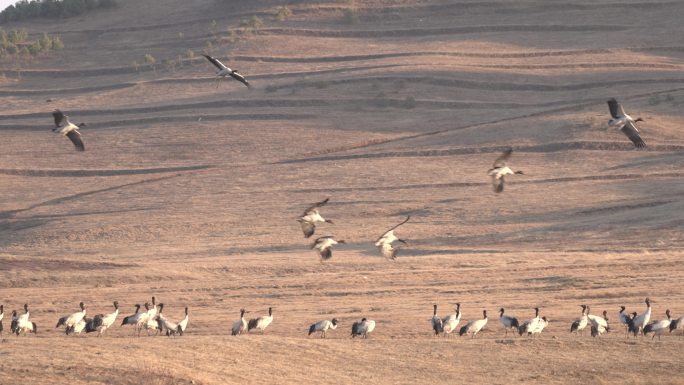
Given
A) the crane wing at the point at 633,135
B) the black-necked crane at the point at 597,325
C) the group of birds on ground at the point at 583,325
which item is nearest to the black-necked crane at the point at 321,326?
the group of birds on ground at the point at 583,325

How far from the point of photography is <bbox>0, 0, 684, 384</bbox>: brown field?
24422 mm

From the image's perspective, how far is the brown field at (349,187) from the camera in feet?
80.1

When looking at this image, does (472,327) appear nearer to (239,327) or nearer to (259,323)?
(259,323)

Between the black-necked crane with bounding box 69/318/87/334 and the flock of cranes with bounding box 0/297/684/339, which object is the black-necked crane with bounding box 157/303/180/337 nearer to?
the flock of cranes with bounding box 0/297/684/339

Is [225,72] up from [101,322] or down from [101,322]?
up

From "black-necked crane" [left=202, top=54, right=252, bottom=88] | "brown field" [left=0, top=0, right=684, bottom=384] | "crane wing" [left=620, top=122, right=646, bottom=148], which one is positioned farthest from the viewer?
"brown field" [left=0, top=0, right=684, bottom=384]

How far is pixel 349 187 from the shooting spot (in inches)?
2002

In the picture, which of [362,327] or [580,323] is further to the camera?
[362,327]


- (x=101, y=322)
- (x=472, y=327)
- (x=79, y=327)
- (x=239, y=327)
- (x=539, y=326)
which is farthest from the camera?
(x=79, y=327)

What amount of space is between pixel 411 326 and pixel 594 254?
1118 centimetres

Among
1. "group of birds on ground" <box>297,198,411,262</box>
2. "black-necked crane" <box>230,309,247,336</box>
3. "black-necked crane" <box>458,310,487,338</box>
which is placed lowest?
"black-necked crane" <box>230,309,247,336</box>

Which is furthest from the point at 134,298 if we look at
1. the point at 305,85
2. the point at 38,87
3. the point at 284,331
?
the point at 38,87

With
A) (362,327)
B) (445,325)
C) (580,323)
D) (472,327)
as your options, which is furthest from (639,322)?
(362,327)

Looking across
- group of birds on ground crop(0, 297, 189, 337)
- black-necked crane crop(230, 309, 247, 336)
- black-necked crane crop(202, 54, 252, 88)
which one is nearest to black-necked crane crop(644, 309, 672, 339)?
black-necked crane crop(230, 309, 247, 336)
